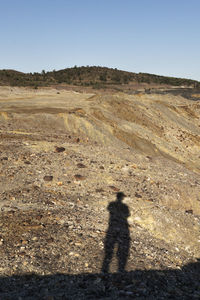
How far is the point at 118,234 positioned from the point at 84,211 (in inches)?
43.3

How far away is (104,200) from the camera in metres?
7.57

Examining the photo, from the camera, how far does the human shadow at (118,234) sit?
505cm

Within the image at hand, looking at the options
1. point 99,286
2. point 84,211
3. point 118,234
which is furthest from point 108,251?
point 84,211

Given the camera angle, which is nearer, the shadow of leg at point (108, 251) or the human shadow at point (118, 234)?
the shadow of leg at point (108, 251)

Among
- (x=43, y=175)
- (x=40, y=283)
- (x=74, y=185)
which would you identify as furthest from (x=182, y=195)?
(x=40, y=283)

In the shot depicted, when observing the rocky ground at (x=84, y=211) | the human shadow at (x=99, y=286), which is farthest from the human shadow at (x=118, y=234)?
the human shadow at (x=99, y=286)

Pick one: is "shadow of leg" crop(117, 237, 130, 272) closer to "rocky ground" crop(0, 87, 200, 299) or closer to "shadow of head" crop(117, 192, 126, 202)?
"rocky ground" crop(0, 87, 200, 299)

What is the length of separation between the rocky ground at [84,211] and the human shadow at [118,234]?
0.11 m

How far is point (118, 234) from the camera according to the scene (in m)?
6.06

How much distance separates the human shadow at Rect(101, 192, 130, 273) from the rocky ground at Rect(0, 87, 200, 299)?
0.35 feet

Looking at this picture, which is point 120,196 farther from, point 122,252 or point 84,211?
point 122,252

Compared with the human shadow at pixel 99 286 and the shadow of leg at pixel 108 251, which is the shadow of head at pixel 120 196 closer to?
the shadow of leg at pixel 108 251

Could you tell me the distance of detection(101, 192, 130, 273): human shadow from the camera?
5.05 meters

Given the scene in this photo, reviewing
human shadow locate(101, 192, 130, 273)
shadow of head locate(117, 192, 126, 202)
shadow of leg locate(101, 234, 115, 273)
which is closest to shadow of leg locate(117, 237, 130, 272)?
human shadow locate(101, 192, 130, 273)
